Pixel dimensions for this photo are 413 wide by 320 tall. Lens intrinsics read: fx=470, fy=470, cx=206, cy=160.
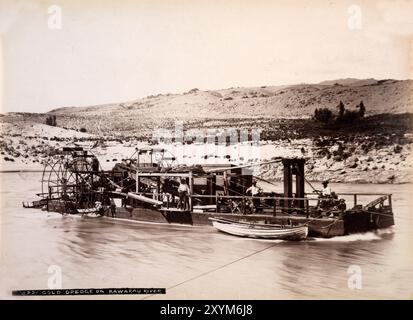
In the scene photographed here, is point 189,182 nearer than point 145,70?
No

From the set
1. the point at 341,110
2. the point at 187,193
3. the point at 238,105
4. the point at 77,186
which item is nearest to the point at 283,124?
the point at 238,105

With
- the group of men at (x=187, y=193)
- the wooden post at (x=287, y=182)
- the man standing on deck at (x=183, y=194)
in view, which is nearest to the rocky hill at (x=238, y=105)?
the wooden post at (x=287, y=182)

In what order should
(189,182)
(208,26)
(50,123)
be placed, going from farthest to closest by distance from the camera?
1. (189,182)
2. (50,123)
3. (208,26)

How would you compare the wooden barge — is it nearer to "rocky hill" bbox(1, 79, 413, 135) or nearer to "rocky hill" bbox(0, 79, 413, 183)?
"rocky hill" bbox(0, 79, 413, 183)

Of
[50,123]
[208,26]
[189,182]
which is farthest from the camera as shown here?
[189,182]

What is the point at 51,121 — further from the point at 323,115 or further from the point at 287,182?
the point at 323,115
